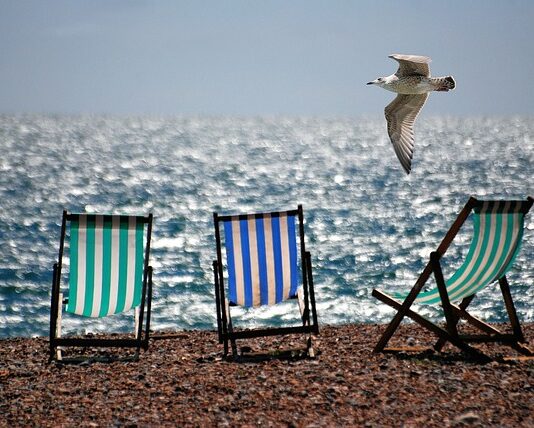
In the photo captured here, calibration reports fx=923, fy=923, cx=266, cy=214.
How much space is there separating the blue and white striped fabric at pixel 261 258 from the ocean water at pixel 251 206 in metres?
8.18

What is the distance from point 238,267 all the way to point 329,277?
548 inches

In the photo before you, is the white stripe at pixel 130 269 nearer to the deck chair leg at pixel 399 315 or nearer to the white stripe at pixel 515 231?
the deck chair leg at pixel 399 315

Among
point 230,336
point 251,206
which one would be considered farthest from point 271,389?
point 251,206

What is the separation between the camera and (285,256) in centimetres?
588

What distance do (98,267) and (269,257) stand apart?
1095 millimetres

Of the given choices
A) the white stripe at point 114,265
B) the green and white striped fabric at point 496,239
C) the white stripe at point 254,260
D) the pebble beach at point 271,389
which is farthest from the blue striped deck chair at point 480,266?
the white stripe at point 114,265

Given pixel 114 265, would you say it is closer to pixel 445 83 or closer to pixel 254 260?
pixel 254 260

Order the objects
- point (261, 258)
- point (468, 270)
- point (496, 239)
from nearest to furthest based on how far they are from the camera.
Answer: point (496, 239)
point (468, 270)
point (261, 258)

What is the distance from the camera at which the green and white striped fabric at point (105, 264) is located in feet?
19.1

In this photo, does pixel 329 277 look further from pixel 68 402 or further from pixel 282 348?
pixel 68 402

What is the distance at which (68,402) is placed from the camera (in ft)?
15.3

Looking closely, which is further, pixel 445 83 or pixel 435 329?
pixel 445 83

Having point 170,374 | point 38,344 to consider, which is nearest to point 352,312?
point 38,344

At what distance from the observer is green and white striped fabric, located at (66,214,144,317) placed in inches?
229
